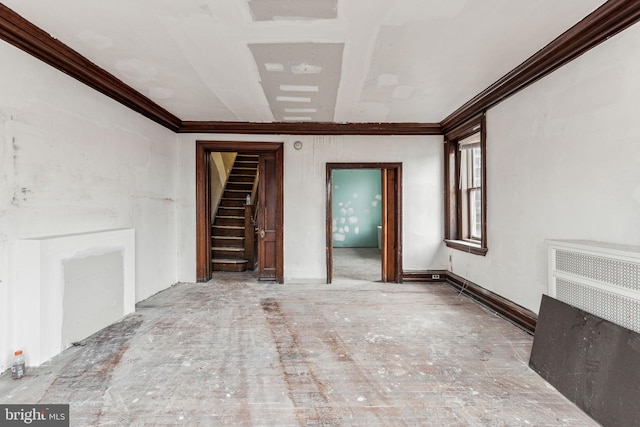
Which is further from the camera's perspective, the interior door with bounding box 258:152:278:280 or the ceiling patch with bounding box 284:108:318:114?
the interior door with bounding box 258:152:278:280

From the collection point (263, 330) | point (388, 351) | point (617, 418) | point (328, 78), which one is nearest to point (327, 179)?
point (328, 78)

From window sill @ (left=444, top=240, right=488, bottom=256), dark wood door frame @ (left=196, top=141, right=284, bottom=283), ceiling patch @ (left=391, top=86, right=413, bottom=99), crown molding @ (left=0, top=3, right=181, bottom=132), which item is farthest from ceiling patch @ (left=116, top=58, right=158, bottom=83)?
window sill @ (left=444, top=240, right=488, bottom=256)

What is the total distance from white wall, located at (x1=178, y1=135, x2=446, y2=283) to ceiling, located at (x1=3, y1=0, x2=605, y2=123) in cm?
120

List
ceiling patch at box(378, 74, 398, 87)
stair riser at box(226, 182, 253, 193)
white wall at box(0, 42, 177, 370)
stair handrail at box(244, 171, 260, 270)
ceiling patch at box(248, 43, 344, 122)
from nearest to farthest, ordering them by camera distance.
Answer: white wall at box(0, 42, 177, 370) → ceiling patch at box(248, 43, 344, 122) → ceiling patch at box(378, 74, 398, 87) → stair handrail at box(244, 171, 260, 270) → stair riser at box(226, 182, 253, 193)

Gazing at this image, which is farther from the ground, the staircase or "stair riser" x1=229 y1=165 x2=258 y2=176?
"stair riser" x1=229 y1=165 x2=258 y2=176

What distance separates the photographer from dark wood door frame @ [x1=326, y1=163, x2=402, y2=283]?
4.92 metres

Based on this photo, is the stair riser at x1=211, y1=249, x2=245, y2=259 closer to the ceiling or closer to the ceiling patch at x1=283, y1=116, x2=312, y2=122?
the ceiling patch at x1=283, y1=116, x2=312, y2=122

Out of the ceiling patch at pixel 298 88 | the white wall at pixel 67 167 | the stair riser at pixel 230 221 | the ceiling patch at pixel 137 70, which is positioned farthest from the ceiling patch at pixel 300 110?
the stair riser at pixel 230 221

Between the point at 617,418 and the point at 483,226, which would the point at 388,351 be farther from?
the point at 483,226

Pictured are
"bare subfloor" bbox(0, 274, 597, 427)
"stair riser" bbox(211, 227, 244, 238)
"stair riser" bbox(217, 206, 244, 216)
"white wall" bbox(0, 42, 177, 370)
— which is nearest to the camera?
"bare subfloor" bbox(0, 274, 597, 427)

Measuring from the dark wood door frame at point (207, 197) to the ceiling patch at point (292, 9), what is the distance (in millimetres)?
2831

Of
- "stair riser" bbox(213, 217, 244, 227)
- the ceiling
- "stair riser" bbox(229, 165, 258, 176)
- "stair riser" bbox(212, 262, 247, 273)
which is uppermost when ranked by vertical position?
the ceiling

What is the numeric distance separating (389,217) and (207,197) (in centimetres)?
305

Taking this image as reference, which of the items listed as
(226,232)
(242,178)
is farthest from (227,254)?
(242,178)
